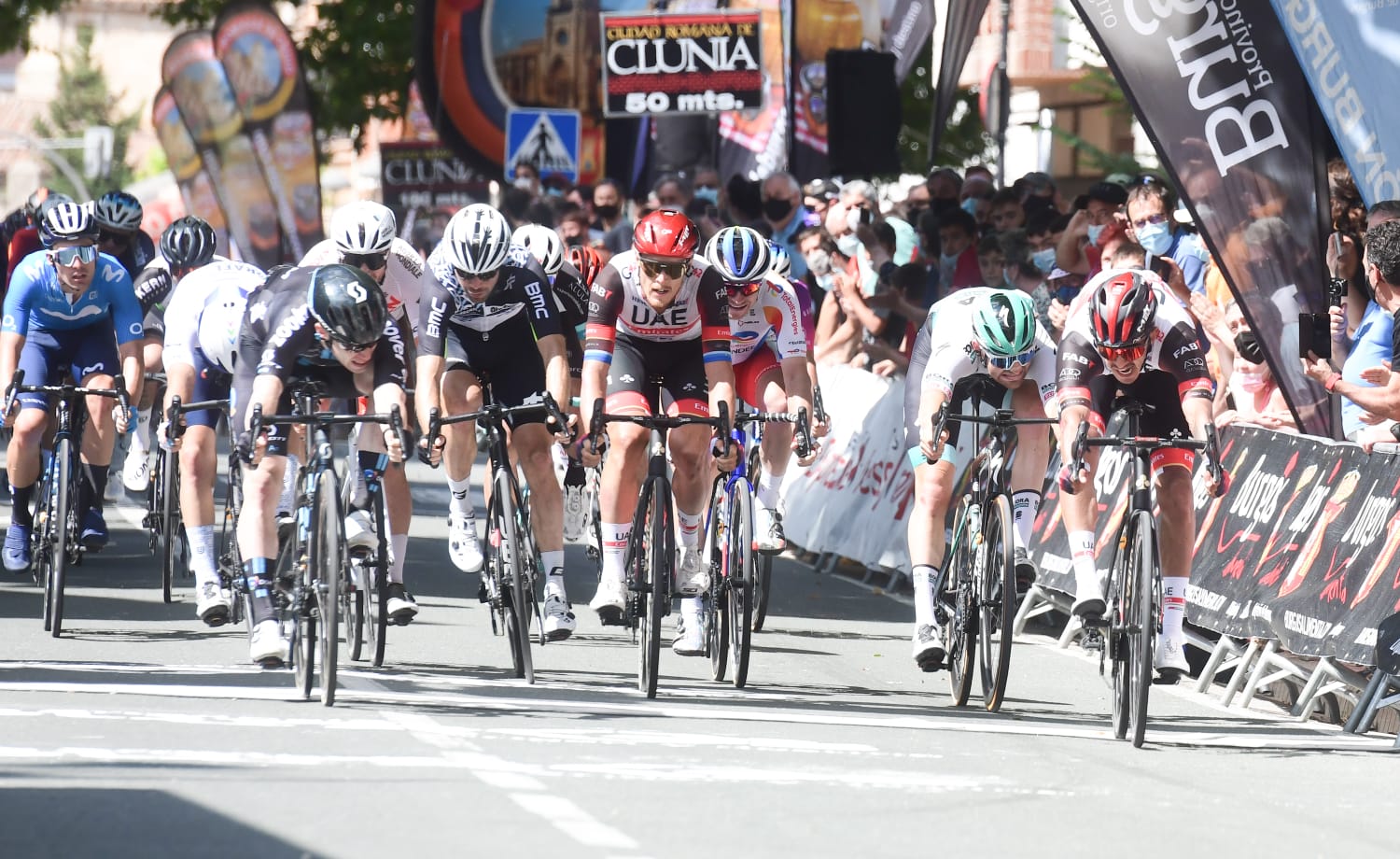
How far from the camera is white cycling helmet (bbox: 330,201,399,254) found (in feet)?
34.9

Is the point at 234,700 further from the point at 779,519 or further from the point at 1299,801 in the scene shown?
the point at 1299,801

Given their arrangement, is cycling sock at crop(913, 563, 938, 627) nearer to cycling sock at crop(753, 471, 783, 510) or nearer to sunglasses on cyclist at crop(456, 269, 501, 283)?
cycling sock at crop(753, 471, 783, 510)

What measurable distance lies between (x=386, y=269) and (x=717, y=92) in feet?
38.7

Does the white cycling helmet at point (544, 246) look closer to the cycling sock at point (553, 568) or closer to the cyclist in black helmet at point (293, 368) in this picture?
the cycling sock at point (553, 568)

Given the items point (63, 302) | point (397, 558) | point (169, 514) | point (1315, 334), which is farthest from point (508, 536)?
point (63, 302)

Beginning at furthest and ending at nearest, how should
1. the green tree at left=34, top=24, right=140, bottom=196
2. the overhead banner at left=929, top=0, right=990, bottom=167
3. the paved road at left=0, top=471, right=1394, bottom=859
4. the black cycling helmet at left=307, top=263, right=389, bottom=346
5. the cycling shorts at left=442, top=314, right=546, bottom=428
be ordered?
the green tree at left=34, top=24, right=140, bottom=196, the overhead banner at left=929, top=0, right=990, bottom=167, the cycling shorts at left=442, top=314, right=546, bottom=428, the black cycling helmet at left=307, top=263, right=389, bottom=346, the paved road at left=0, top=471, right=1394, bottom=859

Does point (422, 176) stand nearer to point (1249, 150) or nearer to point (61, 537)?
point (1249, 150)

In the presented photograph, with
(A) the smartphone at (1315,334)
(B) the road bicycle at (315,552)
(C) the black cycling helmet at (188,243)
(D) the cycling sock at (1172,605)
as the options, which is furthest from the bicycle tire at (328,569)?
(C) the black cycling helmet at (188,243)

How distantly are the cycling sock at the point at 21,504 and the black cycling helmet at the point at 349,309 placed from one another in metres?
4.41

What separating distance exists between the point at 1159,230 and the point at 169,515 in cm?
585

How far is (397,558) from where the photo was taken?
11.2 meters

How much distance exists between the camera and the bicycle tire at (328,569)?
9.23 metres

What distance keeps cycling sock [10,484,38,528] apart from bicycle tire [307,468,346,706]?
14.0 feet

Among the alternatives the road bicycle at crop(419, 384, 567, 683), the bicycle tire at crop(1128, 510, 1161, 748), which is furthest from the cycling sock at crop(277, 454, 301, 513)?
the bicycle tire at crop(1128, 510, 1161, 748)
